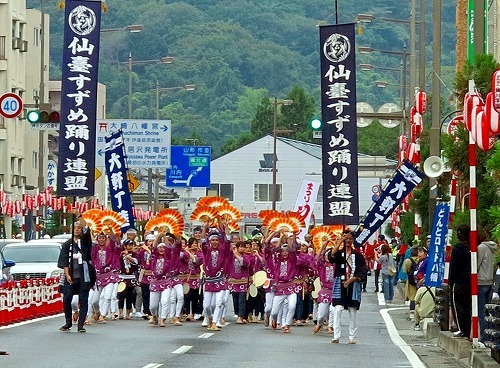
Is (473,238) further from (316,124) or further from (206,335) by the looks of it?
(316,124)

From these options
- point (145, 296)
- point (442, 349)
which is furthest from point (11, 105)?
point (442, 349)

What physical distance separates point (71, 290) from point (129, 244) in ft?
22.8

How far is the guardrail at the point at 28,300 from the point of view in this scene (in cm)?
2890

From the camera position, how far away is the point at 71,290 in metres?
25.8

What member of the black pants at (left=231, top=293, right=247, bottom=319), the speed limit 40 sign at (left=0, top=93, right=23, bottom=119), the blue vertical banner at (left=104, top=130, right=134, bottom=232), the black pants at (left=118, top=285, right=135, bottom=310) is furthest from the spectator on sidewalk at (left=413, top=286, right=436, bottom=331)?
the blue vertical banner at (left=104, top=130, right=134, bottom=232)

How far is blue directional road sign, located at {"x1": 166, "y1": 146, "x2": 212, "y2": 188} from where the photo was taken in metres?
62.6

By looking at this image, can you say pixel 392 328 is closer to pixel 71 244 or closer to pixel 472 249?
pixel 71 244

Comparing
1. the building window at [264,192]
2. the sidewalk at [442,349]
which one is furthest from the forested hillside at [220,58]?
the sidewalk at [442,349]

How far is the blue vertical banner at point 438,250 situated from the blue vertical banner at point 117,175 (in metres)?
13.1

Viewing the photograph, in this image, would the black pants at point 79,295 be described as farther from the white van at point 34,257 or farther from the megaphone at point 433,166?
the white van at point 34,257

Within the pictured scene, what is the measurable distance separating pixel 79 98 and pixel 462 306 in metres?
13.6

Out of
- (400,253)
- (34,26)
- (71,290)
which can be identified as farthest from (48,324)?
(34,26)

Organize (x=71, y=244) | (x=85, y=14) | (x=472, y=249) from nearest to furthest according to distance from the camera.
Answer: (x=472, y=249), (x=71, y=244), (x=85, y=14)

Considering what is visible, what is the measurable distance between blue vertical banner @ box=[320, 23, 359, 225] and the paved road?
256 cm
